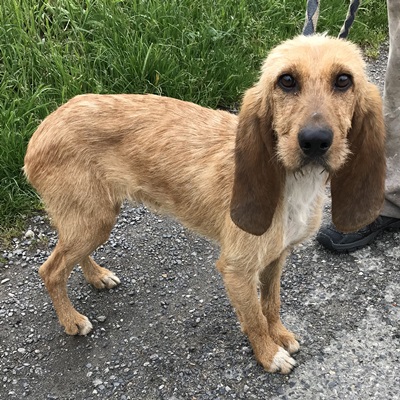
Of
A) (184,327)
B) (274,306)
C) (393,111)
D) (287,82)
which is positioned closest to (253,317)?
(274,306)

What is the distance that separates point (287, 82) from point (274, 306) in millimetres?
1397

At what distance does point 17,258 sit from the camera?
12.9 ft

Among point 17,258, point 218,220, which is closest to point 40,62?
point 17,258

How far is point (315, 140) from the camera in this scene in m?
2.21

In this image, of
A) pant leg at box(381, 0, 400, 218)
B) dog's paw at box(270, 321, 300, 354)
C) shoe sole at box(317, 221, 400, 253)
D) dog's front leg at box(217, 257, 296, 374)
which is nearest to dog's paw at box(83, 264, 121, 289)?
dog's front leg at box(217, 257, 296, 374)

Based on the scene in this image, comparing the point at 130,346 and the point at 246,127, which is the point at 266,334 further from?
the point at 246,127

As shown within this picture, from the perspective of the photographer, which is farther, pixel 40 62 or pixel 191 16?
pixel 191 16

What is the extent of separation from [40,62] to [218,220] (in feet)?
8.54

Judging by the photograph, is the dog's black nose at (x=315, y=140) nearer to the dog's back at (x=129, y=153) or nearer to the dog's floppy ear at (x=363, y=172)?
the dog's floppy ear at (x=363, y=172)

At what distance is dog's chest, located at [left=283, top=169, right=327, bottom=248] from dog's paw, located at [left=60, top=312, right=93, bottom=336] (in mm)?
1327

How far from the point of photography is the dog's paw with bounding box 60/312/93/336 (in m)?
3.34

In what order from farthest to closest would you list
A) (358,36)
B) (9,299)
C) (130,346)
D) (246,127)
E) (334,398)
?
(358,36), (9,299), (130,346), (334,398), (246,127)

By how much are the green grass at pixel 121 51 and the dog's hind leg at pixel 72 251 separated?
4.65ft

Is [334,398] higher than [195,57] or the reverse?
the reverse
